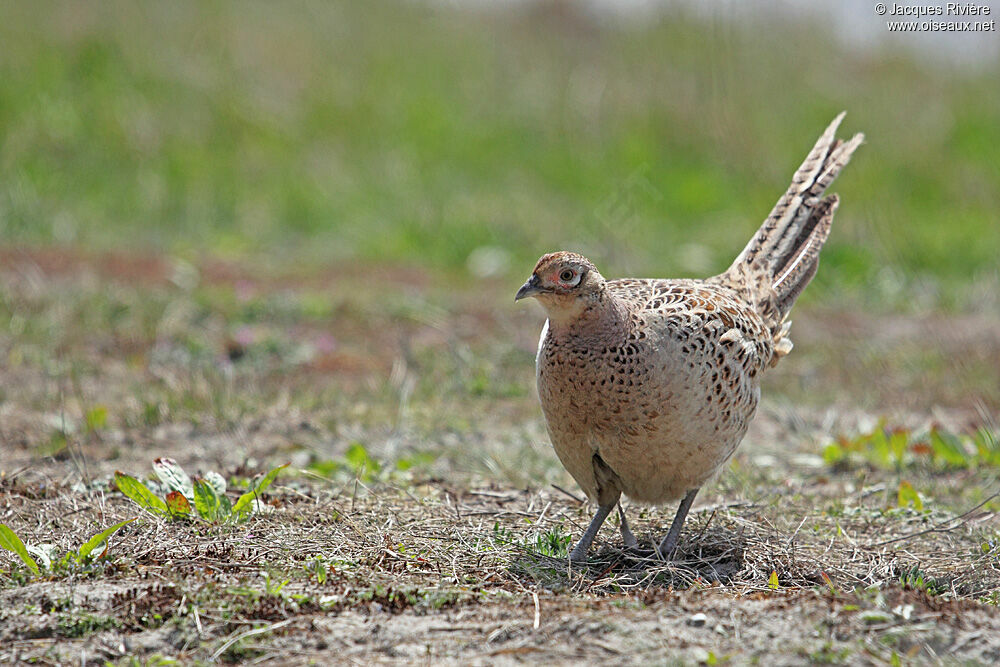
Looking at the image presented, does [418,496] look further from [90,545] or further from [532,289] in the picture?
[90,545]

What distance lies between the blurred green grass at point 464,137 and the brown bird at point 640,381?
4.11 metres

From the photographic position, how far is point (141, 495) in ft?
12.4

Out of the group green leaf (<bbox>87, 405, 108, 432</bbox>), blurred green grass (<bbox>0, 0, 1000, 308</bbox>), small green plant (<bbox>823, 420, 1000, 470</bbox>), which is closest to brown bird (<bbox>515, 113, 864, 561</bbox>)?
small green plant (<bbox>823, 420, 1000, 470</bbox>)

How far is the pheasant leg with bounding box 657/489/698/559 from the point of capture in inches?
151

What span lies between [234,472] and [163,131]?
23.9 ft

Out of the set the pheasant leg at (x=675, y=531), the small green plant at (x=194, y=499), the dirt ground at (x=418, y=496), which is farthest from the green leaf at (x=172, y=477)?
the pheasant leg at (x=675, y=531)

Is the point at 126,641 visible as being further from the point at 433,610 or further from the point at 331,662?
the point at 433,610

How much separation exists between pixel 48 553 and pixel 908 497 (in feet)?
10.7

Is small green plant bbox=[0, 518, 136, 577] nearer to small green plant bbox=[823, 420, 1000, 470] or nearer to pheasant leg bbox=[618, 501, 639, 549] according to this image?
pheasant leg bbox=[618, 501, 639, 549]

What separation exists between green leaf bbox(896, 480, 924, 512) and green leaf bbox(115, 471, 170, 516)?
287 cm

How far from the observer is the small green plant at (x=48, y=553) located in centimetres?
329

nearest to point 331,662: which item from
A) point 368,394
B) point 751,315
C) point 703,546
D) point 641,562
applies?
point 641,562

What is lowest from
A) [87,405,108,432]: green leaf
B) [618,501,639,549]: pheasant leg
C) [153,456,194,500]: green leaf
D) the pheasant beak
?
[87,405,108,432]: green leaf

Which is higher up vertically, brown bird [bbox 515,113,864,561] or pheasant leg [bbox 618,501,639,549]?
brown bird [bbox 515,113,864,561]
